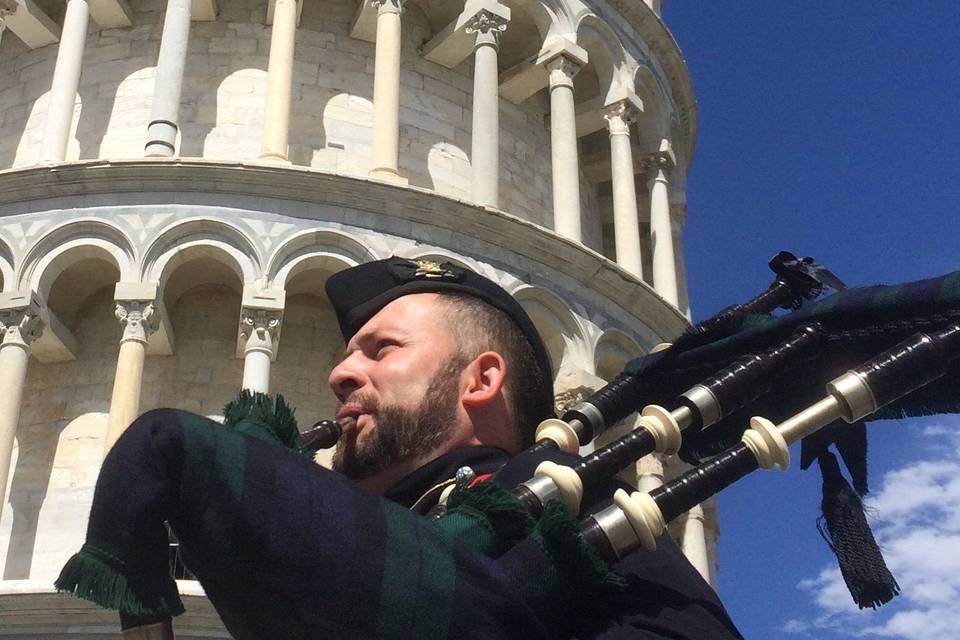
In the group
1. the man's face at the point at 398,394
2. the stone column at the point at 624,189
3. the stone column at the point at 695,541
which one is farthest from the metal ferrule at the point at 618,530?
the stone column at the point at 624,189

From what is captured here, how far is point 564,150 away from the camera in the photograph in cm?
1505

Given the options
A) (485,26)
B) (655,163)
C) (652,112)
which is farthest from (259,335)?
(652,112)

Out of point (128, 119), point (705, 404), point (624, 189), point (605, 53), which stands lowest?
point (705, 404)

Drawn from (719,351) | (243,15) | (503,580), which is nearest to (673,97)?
(243,15)

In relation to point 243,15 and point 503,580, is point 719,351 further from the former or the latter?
point 243,15

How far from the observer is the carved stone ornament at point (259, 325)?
481 inches

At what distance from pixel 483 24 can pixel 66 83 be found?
483 centimetres

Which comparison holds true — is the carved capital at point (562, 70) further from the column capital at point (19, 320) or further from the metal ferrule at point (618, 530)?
the metal ferrule at point (618, 530)

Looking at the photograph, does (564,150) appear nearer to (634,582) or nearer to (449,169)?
(449,169)

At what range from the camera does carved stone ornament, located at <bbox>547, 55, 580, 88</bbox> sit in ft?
51.6

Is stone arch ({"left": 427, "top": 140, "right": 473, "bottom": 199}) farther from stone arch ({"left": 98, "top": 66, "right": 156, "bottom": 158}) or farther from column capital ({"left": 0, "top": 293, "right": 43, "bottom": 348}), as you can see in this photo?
column capital ({"left": 0, "top": 293, "right": 43, "bottom": 348})

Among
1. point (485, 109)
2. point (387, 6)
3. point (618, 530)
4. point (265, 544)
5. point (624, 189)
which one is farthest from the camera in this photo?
point (624, 189)

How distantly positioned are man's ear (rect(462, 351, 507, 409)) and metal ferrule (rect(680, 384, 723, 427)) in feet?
1.29

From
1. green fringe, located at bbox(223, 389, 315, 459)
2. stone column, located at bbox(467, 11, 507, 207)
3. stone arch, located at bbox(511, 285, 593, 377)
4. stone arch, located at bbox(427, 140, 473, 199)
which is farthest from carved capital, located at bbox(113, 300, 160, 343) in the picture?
green fringe, located at bbox(223, 389, 315, 459)
